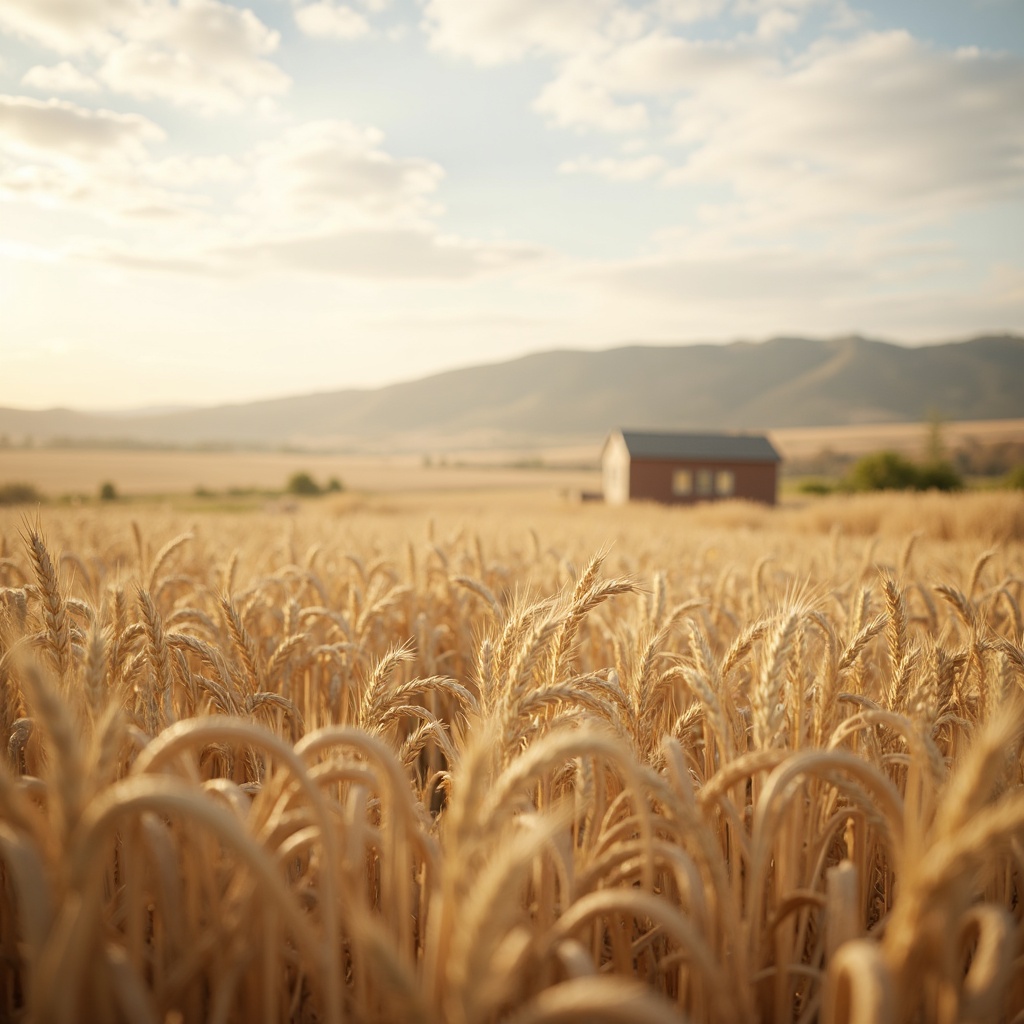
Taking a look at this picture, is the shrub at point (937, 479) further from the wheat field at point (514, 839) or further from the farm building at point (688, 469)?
the wheat field at point (514, 839)

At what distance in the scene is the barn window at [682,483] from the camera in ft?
140

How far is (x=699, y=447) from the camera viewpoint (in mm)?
44812

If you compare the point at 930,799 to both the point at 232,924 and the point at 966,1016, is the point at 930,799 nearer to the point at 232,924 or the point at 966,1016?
the point at 966,1016

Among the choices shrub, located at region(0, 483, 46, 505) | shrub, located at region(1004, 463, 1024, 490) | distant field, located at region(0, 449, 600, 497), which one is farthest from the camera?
distant field, located at region(0, 449, 600, 497)

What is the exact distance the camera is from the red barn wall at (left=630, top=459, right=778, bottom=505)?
138 feet

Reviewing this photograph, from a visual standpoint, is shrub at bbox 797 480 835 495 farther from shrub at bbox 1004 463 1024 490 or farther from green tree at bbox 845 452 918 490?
shrub at bbox 1004 463 1024 490

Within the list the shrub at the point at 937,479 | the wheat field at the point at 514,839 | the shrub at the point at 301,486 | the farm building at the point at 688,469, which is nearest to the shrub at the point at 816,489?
the shrub at the point at 937,479

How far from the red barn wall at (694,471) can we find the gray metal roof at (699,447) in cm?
37

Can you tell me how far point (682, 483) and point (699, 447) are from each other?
3567 mm

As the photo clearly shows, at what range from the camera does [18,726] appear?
2.18 meters

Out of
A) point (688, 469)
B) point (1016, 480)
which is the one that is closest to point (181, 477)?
point (688, 469)

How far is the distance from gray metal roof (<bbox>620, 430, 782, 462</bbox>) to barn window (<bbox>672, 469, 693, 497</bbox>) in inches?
41.6

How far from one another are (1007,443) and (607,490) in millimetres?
81599

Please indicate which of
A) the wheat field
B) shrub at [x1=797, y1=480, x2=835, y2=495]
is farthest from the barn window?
the wheat field
